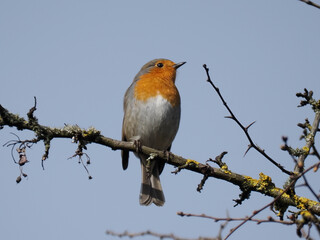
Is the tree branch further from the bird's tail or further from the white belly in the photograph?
the bird's tail

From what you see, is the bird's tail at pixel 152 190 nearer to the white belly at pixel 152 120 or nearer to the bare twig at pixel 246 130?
the white belly at pixel 152 120

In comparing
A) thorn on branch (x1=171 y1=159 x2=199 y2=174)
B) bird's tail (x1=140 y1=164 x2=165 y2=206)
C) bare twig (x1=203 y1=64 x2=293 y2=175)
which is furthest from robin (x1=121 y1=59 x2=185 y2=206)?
bare twig (x1=203 y1=64 x2=293 y2=175)

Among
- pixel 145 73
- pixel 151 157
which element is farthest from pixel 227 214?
pixel 145 73

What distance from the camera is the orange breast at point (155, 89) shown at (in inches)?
254

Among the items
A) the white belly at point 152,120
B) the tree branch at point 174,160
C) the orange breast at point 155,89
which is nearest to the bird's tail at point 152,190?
the white belly at point 152,120

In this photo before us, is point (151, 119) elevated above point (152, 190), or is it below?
above

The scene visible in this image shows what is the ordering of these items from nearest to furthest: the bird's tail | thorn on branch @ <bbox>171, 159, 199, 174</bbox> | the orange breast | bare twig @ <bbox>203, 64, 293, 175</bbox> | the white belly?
bare twig @ <bbox>203, 64, 293, 175</bbox>, thorn on branch @ <bbox>171, 159, 199, 174</bbox>, the white belly, the orange breast, the bird's tail

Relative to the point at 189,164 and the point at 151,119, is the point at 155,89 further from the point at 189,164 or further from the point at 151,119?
the point at 189,164

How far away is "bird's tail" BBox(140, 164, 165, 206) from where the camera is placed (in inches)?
261

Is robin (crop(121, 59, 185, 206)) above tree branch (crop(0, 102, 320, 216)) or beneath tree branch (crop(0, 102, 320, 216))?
above

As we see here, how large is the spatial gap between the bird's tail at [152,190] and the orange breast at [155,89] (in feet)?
3.54

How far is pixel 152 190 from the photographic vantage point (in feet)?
22.0

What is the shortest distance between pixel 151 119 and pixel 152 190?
3.62 ft

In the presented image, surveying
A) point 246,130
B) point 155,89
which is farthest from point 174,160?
point 155,89
